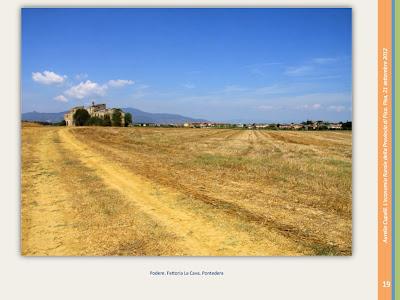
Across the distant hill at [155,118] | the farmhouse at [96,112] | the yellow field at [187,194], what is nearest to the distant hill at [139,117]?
the distant hill at [155,118]

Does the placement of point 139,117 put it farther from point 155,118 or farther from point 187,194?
point 187,194

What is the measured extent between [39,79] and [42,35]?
76 cm

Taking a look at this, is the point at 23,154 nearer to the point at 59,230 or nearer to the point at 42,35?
the point at 59,230

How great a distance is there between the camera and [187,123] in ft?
26.5

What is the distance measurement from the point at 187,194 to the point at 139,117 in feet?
5.45

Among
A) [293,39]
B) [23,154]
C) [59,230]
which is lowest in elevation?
[59,230]

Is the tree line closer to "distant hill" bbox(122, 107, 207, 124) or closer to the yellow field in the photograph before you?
"distant hill" bbox(122, 107, 207, 124)

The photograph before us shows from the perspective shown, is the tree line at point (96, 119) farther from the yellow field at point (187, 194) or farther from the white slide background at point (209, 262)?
the white slide background at point (209, 262)

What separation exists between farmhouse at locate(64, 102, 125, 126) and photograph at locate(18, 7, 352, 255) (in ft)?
0.07

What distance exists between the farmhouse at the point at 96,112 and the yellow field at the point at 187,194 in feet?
1.49

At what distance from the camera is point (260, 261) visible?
666 cm

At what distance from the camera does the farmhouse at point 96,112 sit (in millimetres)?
7668
